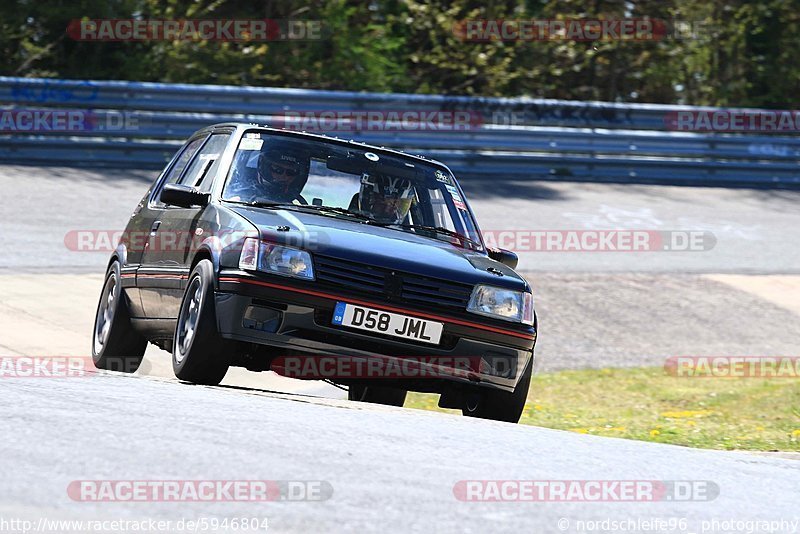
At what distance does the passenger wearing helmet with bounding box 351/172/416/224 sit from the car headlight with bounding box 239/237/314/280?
103 cm

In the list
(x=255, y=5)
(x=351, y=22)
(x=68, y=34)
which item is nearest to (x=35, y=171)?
(x=68, y=34)

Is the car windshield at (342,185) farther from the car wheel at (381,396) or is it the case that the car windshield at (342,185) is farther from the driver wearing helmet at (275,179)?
the car wheel at (381,396)

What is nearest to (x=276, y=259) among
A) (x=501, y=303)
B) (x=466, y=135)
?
(x=501, y=303)

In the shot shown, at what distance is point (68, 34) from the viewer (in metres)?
18.3

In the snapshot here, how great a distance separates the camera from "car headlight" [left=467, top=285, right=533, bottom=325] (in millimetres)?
6945

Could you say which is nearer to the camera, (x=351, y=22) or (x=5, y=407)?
(x=5, y=407)

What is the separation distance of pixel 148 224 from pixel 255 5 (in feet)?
37.8

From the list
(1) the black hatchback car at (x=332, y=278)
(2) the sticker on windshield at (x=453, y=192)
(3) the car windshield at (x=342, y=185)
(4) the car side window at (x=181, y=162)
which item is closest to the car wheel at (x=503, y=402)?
(1) the black hatchback car at (x=332, y=278)

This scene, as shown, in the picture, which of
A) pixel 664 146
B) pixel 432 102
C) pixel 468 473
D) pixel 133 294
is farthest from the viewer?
pixel 664 146

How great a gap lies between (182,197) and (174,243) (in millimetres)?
512

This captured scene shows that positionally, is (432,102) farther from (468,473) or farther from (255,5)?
(468,473)

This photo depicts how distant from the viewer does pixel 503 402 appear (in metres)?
7.38

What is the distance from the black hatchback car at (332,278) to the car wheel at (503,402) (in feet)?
0.03

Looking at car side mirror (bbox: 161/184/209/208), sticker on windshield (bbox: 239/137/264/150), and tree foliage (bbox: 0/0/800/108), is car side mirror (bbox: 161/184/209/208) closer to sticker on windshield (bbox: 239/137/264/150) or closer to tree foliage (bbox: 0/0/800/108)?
sticker on windshield (bbox: 239/137/264/150)
